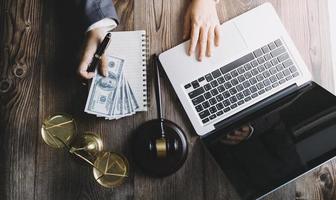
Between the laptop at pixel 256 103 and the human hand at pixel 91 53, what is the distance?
0.49 ft

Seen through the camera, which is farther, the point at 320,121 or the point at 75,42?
the point at 75,42

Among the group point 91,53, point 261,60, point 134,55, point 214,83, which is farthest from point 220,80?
point 91,53

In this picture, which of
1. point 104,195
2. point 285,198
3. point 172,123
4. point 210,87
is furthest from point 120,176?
point 285,198

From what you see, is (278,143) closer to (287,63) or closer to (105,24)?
(287,63)

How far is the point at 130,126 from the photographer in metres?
1.04

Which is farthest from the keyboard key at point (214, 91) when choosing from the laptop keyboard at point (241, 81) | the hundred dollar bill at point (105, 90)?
the hundred dollar bill at point (105, 90)

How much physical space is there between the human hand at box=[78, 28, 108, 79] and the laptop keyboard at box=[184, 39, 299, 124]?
216 millimetres

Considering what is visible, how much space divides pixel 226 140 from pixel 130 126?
25 cm

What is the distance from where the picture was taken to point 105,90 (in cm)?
102

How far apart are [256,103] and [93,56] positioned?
43 cm

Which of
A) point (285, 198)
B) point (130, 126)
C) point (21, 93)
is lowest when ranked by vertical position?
point (285, 198)

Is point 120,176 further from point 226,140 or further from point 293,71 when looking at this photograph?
point 293,71

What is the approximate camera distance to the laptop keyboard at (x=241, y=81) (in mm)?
1012

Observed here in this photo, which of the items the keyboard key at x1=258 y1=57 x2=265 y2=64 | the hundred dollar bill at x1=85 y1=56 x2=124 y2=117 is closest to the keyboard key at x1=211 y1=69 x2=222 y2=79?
the keyboard key at x1=258 y1=57 x2=265 y2=64
